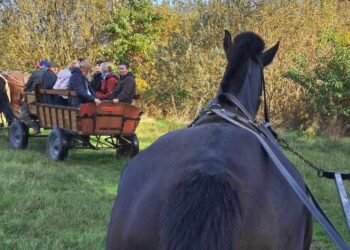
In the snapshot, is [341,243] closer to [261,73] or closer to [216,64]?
[261,73]

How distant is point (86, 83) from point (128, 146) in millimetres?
1539

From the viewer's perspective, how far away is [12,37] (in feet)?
66.2

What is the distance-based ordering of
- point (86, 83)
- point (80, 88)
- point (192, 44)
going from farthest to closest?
point (192, 44) → point (86, 83) → point (80, 88)

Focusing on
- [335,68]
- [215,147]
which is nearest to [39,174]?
[215,147]

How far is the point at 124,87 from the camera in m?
10.1

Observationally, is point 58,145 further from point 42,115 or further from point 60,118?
point 42,115

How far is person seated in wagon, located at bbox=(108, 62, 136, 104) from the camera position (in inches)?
399

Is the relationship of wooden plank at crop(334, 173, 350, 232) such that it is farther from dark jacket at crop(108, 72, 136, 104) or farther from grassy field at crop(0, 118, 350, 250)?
dark jacket at crop(108, 72, 136, 104)

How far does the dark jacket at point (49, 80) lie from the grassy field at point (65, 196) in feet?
4.57

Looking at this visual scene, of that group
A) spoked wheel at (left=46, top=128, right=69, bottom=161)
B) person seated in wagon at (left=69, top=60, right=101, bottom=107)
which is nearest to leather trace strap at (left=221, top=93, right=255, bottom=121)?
person seated in wagon at (left=69, top=60, right=101, bottom=107)

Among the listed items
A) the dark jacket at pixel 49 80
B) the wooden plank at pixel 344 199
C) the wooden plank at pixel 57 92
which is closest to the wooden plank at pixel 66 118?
the wooden plank at pixel 57 92

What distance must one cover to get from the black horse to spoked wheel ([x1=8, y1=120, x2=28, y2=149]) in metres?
9.25

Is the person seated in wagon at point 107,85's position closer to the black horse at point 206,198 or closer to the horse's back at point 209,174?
the black horse at point 206,198

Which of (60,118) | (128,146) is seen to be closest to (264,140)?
(60,118)
